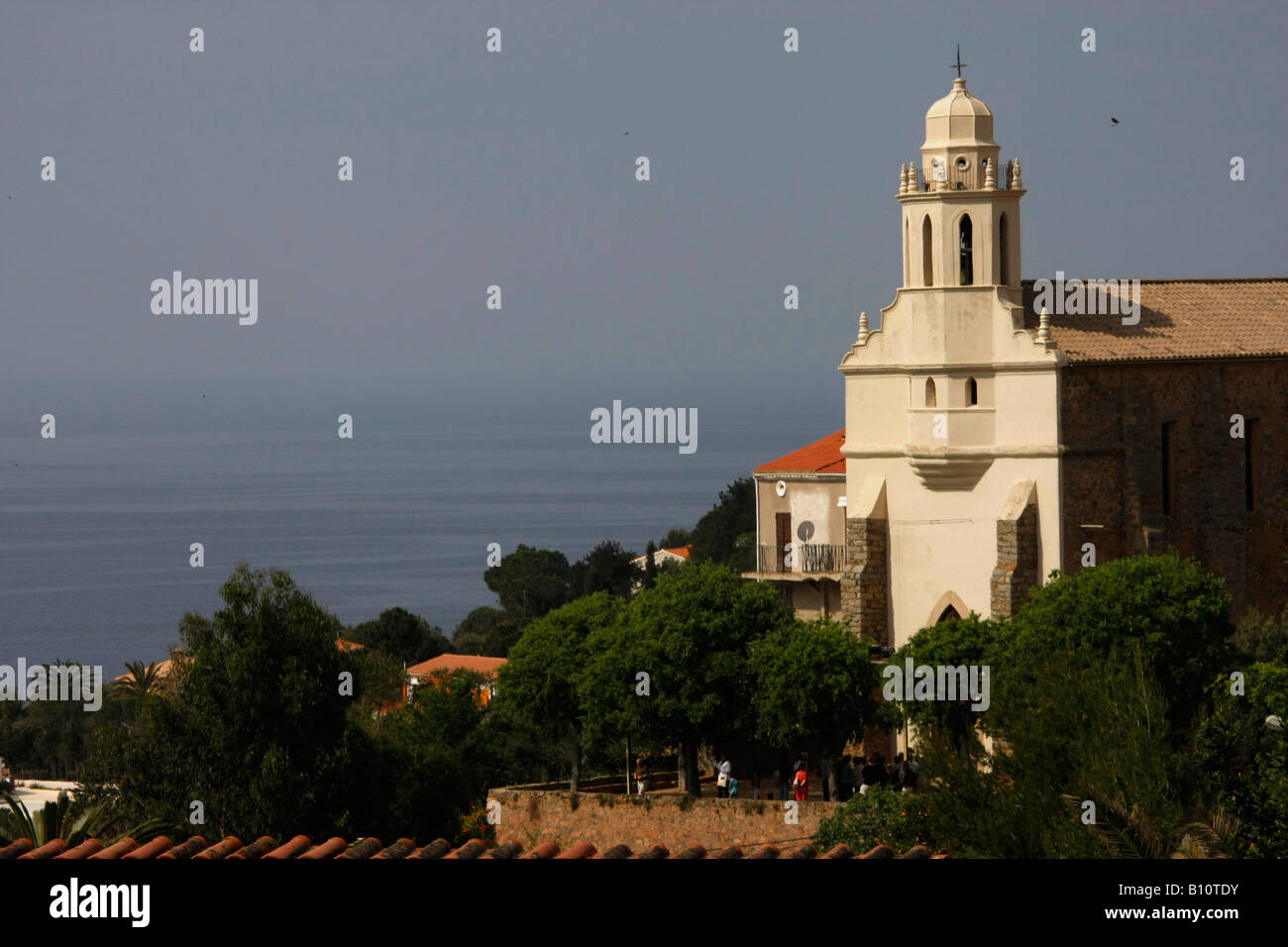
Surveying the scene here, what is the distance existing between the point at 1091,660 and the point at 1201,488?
1365cm

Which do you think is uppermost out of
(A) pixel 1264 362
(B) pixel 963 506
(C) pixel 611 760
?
(A) pixel 1264 362

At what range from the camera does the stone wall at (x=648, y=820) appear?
33250 millimetres

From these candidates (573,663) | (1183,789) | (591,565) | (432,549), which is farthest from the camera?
(432,549)

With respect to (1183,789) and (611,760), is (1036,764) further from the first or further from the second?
(611,760)

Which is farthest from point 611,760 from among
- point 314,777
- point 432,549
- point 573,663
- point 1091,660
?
point 432,549

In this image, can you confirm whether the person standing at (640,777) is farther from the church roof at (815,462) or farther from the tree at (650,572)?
the tree at (650,572)

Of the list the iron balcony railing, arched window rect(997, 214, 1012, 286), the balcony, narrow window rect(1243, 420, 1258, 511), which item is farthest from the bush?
narrow window rect(1243, 420, 1258, 511)

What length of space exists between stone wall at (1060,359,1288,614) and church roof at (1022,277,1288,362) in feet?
1.07

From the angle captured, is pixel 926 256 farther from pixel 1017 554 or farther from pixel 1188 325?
pixel 1017 554

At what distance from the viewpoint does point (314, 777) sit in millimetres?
36844

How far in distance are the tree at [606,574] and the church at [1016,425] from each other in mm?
56695

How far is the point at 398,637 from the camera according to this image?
86250mm

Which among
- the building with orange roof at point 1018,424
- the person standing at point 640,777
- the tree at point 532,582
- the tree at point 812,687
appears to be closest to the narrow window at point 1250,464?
the building with orange roof at point 1018,424
